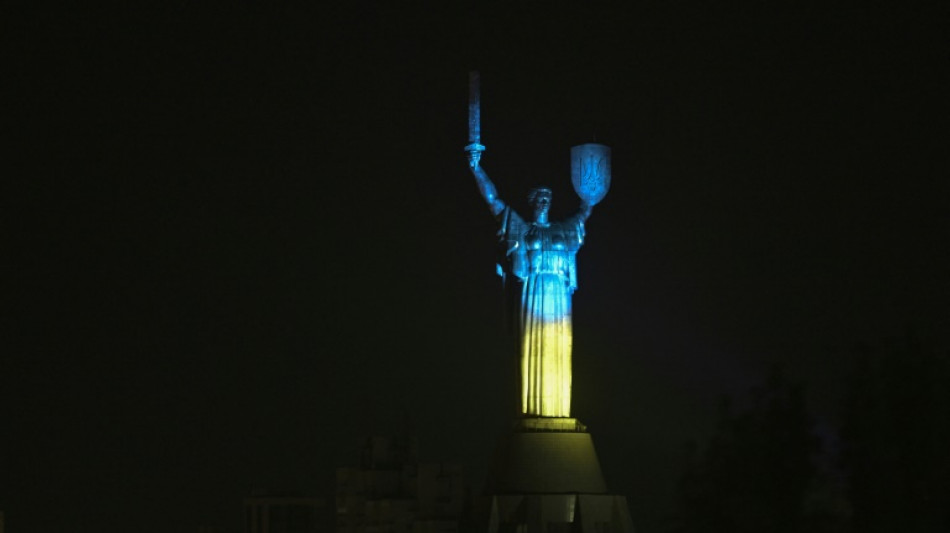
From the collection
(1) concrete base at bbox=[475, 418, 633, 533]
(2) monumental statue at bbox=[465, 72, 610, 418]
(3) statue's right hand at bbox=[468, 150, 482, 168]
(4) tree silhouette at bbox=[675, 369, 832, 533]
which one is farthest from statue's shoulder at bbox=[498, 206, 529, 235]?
(4) tree silhouette at bbox=[675, 369, 832, 533]

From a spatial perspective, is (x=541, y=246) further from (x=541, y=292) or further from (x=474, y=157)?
(x=474, y=157)

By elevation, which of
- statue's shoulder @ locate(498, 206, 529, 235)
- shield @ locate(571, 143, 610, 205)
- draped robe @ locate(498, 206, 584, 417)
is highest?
shield @ locate(571, 143, 610, 205)

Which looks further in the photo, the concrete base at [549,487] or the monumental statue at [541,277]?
the monumental statue at [541,277]

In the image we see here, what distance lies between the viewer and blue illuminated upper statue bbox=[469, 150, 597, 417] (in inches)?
858

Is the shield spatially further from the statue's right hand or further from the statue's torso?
the statue's right hand

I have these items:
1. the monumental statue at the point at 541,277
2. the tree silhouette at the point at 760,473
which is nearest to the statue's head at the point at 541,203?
the monumental statue at the point at 541,277

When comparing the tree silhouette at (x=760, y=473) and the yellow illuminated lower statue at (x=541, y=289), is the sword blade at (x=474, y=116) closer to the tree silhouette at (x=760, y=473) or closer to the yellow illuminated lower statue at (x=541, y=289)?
the yellow illuminated lower statue at (x=541, y=289)

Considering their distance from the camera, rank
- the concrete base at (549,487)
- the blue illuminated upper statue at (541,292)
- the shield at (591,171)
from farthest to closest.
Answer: the shield at (591,171) → the blue illuminated upper statue at (541,292) → the concrete base at (549,487)

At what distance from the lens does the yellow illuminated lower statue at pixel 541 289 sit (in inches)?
858

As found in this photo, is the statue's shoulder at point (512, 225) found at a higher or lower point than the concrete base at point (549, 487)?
higher

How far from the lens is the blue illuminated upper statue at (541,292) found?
2180 cm

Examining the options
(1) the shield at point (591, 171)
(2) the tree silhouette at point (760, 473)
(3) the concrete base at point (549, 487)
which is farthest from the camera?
(1) the shield at point (591, 171)

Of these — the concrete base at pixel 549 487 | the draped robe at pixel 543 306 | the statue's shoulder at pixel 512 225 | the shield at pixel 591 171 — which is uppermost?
the shield at pixel 591 171

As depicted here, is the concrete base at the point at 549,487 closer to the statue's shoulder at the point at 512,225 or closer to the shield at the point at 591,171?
the statue's shoulder at the point at 512,225
